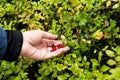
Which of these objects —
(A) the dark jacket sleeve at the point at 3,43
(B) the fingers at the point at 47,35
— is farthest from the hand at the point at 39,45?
(A) the dark jacket sleeve at the point at 3,43

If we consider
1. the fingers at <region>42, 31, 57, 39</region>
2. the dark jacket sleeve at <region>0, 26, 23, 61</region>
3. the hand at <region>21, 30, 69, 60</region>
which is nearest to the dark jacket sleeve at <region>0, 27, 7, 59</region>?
the dark jacket sleeve at <region>0, 26, 23, 61</region>

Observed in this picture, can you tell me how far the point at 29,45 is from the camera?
5.65 ft

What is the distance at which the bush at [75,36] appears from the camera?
63.4 inches

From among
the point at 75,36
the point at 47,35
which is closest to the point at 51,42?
the point at 47,35

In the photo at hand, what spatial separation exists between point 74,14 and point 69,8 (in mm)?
86

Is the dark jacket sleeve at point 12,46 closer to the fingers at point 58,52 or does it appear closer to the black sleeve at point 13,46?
the black sleeve at point 13,46

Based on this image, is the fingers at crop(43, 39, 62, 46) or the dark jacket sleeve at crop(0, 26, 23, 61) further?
the fingers at crop(43, 39, 62, 46)

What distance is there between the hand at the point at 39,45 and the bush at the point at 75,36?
0.15 ft

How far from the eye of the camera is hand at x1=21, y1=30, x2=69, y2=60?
5.57 ft

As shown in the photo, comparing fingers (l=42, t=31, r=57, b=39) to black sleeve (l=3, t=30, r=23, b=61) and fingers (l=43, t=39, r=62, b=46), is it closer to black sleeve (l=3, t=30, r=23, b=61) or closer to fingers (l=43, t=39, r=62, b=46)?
fingers (l=43, t=39, r=62, b=46)

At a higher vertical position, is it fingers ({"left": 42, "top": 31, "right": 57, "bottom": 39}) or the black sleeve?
fingers ({"left": 42, "top": 31, "right": 57, "bottom": 39})

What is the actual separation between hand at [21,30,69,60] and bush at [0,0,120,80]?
45 millimetres

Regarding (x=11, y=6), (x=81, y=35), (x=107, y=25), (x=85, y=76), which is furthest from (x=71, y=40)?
(x=11, y=6)

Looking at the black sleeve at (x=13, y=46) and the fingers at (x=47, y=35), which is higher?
the fingers at (x=47, y=35)
